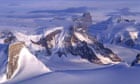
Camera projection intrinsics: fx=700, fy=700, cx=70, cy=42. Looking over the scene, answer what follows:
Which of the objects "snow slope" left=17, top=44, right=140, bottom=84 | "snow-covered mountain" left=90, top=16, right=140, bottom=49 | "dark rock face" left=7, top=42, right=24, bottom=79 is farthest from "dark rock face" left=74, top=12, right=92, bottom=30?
"snow slope" left=17, top=44, right=140, bottom=84

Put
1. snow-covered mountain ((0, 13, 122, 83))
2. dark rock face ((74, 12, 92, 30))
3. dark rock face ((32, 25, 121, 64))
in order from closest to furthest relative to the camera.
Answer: snow-covered mountain ((0, 13, 122, 83)) < dark rock face ((32, 25, 121, 64)) < dark rock face ((74, 12, 92, 30))

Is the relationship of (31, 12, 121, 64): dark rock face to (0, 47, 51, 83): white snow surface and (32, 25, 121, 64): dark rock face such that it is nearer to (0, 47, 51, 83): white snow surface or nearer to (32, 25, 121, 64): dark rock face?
(32, 25, 121, 64): dark rock face

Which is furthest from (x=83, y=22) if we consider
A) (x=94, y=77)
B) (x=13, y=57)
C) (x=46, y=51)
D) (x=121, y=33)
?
(x=94, y=77)

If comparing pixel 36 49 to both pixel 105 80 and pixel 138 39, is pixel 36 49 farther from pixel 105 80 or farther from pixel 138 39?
pixel 138 39

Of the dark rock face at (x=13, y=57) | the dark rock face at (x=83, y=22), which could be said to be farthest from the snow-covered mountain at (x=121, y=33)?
the dark rock face at (x=13, y=57)

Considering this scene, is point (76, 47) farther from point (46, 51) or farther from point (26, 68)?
point (26, 68)

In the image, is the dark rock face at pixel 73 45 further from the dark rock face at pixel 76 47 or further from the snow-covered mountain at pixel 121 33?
the snow-covered mountain at pixel 121 33

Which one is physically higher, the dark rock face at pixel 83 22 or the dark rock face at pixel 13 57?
the dark rock face at pixel 13 57

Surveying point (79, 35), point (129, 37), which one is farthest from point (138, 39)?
point (79, 35)

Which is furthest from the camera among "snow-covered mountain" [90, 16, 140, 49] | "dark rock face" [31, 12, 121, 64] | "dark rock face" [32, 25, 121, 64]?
"snow-covered mountain" [90, 16, 140, 49]
